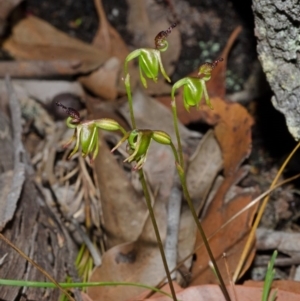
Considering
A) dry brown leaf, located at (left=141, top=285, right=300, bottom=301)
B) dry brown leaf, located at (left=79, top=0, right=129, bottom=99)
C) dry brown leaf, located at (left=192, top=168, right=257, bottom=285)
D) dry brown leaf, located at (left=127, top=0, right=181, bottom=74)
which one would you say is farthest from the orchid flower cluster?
dry brown leaf, located at (left=127, top=0, right=181, bottom=74)

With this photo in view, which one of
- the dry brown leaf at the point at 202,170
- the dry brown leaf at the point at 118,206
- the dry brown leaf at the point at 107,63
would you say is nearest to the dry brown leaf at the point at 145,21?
the dry brown leaf at the point at 107,63

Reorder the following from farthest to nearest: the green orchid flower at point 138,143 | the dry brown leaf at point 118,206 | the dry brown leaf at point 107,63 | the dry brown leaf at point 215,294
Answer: the dry brown leaf at point 107,63
the dry brown leaf at point 118,206
the dry brown leaf at point 215,294
the green orchid flower at point 138,143

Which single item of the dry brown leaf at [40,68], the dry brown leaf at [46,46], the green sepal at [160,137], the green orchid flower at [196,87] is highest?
the green orchid flower at [196,87]

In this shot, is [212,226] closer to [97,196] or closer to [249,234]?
[249,234]

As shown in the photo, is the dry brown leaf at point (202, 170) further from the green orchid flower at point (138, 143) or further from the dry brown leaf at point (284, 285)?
the green orchid flower at point (138, 143)

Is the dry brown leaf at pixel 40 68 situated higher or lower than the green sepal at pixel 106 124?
lower

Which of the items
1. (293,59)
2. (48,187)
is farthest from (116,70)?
(293,59)

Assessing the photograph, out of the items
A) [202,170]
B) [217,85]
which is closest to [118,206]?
[202,170]

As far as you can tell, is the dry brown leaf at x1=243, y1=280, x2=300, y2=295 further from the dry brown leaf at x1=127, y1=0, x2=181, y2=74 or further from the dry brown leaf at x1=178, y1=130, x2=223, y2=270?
the dry brown leaf at x1=127, y1=0, x2=181, y2=74

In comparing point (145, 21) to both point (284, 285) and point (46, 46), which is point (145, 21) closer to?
point (46, 46)
